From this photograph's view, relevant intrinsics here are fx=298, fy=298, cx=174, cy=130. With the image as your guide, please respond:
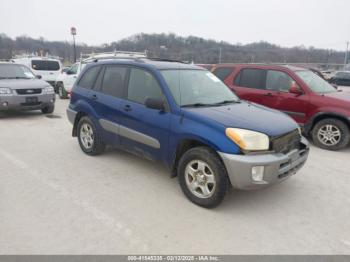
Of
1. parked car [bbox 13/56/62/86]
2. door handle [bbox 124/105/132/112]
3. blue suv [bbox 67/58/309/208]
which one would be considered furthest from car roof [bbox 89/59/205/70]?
parked car [bbox 13/56/62/86]

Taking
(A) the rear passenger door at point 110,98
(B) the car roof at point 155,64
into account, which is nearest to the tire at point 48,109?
(A) the rear passenger door at point 110,98

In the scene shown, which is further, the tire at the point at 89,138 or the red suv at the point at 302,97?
the red suv at the point at 302,97

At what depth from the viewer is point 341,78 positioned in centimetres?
2145

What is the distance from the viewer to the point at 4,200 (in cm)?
371

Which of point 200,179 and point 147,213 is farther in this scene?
point 200,179

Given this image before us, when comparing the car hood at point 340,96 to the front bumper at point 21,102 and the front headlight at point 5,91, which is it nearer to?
the front bumper at point 21,102

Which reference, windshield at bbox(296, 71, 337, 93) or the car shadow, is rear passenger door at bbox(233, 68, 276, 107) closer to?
windshield at bbox(296, 71, 337, 93)

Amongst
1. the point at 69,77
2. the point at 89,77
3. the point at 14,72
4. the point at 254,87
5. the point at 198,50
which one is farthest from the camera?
the point at 198,50

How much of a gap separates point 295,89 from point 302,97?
236 millimetres

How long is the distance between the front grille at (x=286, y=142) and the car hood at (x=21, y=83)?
761cm

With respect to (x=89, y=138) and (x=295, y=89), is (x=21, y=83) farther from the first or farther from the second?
(x=295, y=89)

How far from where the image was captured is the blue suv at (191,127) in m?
3.40

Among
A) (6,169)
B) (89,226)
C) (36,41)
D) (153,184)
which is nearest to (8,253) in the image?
(89,226)

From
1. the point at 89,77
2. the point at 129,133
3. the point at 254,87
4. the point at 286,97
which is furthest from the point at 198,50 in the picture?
the point at 129,133
